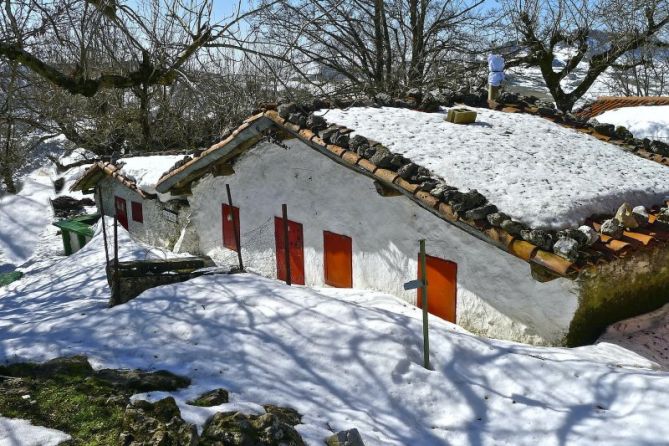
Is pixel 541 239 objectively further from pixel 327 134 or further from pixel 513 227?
pixel 327 134

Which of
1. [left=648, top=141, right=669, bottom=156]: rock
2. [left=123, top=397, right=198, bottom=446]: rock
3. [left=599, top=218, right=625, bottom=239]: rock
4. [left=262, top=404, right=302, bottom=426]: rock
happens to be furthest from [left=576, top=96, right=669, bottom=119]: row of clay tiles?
[left=123, top=397, right=198, bottom=446]: rock

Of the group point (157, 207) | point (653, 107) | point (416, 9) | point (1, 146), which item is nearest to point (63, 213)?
point (1, 146)

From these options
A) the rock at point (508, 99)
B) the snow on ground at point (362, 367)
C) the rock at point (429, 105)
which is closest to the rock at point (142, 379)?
the snow on ground at point (362, 367)

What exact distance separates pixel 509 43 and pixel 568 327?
38.9 feet

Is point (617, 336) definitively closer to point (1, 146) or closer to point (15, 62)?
point (15, 62)

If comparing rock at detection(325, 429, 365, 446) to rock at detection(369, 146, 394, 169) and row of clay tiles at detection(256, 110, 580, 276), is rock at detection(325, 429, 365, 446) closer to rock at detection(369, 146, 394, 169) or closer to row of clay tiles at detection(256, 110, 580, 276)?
row of clay tiles at detection(256, 110, 580, 276)

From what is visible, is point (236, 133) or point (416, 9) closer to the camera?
point (236, 133)

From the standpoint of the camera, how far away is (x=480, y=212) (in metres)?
5.47

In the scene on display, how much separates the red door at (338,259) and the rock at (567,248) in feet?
10.6

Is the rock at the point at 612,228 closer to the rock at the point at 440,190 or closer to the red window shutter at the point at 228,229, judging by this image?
the rock at the point at 440,190

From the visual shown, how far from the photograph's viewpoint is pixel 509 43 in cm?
1536

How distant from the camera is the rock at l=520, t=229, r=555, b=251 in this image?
5.07 metres

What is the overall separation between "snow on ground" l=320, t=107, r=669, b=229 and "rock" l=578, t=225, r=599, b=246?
252 mm

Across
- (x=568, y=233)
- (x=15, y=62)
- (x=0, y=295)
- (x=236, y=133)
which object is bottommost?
(x=0, y=295)
